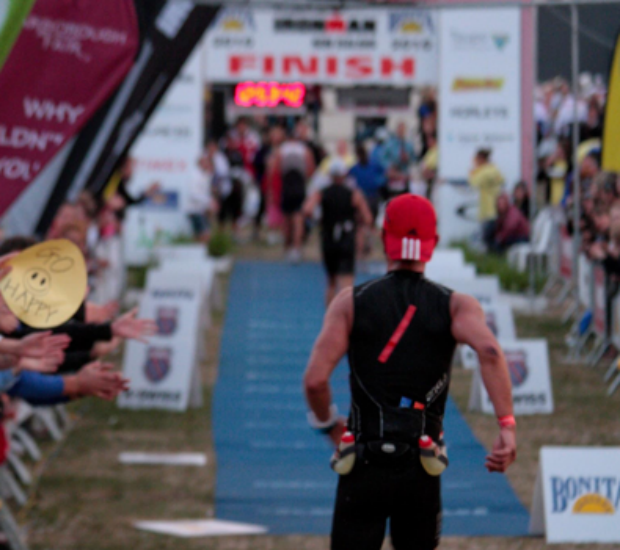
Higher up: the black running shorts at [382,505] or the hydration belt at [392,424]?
the hydration belt at [392,424]

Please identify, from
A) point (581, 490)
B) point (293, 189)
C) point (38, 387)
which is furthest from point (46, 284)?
point (293, 189)

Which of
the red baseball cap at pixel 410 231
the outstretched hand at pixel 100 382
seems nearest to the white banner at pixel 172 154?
the outstretched hand at pixel 100 382

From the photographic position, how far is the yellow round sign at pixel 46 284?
5590 millimetres

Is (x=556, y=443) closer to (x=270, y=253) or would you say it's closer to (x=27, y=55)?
(x=27, y=55)

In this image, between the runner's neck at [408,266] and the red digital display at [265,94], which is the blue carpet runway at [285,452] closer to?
the runner's neck at [408,266]

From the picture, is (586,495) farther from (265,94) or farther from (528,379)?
(265,94)

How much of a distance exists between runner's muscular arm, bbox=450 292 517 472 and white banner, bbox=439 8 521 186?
664 inches

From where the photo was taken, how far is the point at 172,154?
21875 mm

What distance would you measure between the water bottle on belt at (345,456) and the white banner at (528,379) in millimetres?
6640

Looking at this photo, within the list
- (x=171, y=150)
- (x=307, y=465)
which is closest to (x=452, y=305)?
(x=307, y=465)

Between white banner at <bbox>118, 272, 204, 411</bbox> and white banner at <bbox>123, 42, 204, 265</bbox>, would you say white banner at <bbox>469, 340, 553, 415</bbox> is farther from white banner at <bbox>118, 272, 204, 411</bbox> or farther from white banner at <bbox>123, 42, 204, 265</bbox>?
white banner at <bbox>123, 42, 204, 265</bbox>

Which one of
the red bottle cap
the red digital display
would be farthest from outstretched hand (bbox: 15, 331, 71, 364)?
the red digital display

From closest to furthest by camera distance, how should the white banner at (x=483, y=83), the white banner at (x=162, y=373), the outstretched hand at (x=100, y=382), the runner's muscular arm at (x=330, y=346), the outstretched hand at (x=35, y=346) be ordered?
the runner's muscular arm at (x=330, y=346), the outstretched hand at (x=35, y=346), the outstretched hand at (x=100, y=382), the white banner at (x=162, y=373), the white banner at (x=483, y=83)

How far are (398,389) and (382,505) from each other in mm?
443
